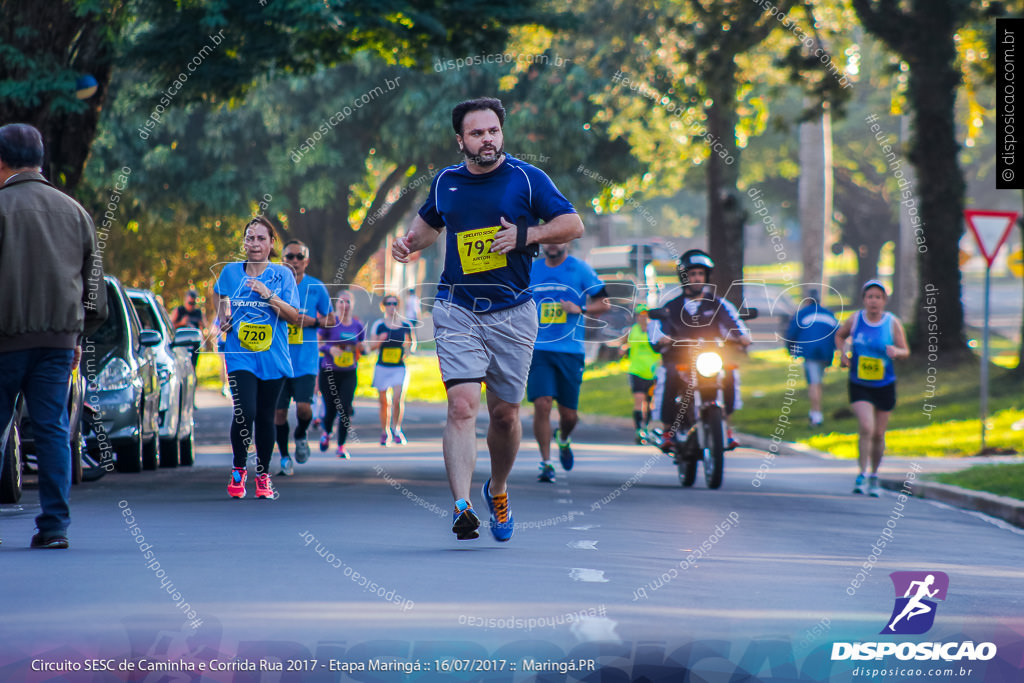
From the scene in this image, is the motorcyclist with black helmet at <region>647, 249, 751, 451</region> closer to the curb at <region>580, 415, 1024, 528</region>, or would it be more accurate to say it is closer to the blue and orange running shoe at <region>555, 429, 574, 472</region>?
the blue and orange running shoe at <region>555, 429, 574, 472</region>

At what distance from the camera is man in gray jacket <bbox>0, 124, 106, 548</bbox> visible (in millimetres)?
7848

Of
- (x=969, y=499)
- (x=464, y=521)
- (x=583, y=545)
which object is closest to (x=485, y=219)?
(x=464, y=521)

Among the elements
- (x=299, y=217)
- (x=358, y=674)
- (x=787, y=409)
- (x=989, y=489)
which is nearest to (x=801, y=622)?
(x=358, y=674)

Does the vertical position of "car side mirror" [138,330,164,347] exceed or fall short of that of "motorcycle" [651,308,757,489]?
it exceeds it

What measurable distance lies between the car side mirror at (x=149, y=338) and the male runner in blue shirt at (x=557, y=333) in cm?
306

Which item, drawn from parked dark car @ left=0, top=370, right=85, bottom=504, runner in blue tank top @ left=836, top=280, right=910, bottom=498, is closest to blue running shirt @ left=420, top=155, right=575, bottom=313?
parked dark car @ left=0, top=370, right=85, bottom=504

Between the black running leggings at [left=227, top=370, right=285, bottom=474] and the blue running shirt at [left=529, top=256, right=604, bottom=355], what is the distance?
9.03 feet

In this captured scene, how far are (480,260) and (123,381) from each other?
235 inches

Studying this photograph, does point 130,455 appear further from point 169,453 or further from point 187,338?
point 169,453

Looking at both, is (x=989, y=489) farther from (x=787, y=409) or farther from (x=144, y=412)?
(x=787, y=409)

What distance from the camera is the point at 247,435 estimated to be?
10656mm

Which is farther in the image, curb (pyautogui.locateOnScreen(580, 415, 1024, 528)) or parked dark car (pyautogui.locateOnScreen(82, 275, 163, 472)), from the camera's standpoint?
parked dark car (pyautogui.locateOnScreen(82, 275, 163, 472))

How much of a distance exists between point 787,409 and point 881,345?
1186 centimetres

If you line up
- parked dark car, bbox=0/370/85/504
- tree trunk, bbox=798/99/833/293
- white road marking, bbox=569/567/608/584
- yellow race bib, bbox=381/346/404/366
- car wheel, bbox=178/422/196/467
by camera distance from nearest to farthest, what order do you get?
1. white road marking, bbox=569/567/608/584
2. parked dark car, bbox=0/370/85/504
3. car wheel, bbox=178/422/196/467
4. yellow race bib, bbox=381/346/404/366
5. tree trunk, bbox=798/99/833/293
